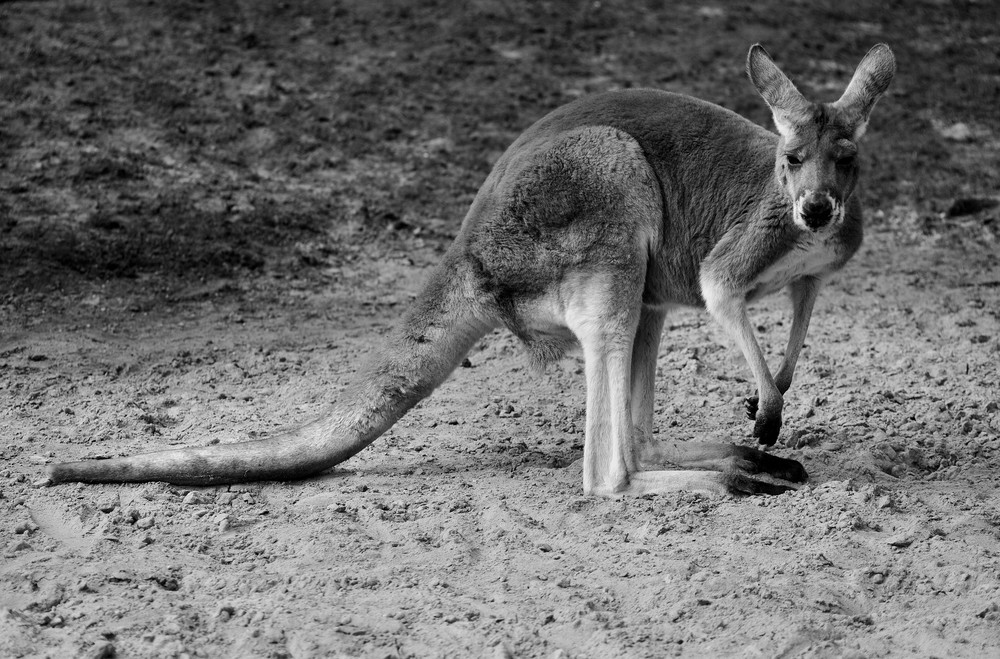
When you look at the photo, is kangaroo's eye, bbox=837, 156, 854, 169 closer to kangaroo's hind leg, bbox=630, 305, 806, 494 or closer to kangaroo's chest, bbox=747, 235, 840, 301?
kangaroo's chest, bbox=747, 235, 840, 301

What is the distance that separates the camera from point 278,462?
443 centimetres

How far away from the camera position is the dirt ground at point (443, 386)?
3.54 metres

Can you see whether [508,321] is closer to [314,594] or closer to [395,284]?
[314,594]

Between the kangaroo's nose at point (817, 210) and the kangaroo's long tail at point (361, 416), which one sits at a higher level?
the kangaroo's nose at point (817, 210)

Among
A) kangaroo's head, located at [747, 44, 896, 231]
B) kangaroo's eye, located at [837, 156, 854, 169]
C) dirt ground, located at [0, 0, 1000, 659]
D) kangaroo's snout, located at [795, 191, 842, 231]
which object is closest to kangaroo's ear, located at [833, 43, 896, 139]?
kangaroo's head, located at [747, 44, 896, 231]

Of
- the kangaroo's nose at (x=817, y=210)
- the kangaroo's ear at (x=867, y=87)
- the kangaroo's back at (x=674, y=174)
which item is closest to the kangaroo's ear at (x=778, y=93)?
the kangaroo's ear at (x=867, y=87)

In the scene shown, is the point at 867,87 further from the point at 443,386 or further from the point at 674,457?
the point at 443,386

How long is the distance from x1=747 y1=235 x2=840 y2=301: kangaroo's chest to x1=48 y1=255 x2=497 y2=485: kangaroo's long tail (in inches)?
42.6

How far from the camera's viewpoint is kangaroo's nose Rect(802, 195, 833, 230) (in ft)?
13.9

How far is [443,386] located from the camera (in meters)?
5.70

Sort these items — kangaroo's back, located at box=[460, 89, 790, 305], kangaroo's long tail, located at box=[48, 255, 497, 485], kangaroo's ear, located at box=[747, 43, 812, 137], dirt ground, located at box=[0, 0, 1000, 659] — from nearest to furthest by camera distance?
1. dirt ground, located at box=[0, 0, 1000, 659]
2. kangaroo's long tail, located at box=[48, 255, 497, 485]
3. kangaroo's ear, located at box=[747, 43, 812, 137]
4. kangaroo's back, located at box=[460, 89, 790, 305]

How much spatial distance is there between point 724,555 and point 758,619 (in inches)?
17.4

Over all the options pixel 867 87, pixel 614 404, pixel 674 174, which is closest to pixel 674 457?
pixel 614 404

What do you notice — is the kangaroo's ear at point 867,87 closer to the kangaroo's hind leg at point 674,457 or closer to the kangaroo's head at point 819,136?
the kangaroo's head at point 819,136
